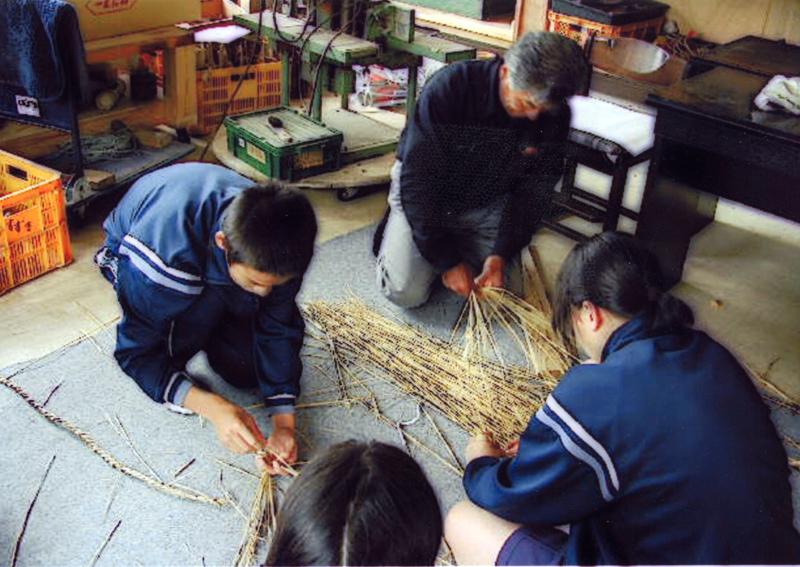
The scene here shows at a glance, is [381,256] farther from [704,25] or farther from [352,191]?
[704,25]

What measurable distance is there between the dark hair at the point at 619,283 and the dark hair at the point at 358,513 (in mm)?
784

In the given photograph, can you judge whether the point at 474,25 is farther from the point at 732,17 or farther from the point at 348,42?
the point at 348,42

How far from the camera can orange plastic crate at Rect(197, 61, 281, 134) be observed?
4.99m

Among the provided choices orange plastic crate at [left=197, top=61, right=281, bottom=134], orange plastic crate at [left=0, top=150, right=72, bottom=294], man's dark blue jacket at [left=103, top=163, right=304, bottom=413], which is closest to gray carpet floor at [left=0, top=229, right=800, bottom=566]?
man's dark blue jacket at [left=103, top=163, right=304, bottom=413]

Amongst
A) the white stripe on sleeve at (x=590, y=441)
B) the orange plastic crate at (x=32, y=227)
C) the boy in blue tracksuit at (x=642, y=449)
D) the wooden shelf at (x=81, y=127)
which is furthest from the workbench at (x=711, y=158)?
the wooden shelf at (x=81, y=127)

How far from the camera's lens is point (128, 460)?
2707 millimetres

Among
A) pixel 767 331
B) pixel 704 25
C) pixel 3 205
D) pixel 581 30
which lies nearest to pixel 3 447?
pixel 3 205

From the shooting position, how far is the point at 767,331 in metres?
3.71

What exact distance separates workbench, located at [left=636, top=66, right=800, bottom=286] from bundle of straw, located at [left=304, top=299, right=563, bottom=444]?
0.71 meters

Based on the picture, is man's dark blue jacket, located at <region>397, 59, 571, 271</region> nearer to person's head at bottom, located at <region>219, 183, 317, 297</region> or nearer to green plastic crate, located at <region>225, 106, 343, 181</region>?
green plastic crate, located at <region>225, 106, 343, 181</region>

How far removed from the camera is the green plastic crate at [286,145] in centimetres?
416

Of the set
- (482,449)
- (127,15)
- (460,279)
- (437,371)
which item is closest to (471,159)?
(460,279)

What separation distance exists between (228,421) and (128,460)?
0.40 m

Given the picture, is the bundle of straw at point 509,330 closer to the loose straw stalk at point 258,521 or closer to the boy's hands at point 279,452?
the boy's hands at point 279,452
